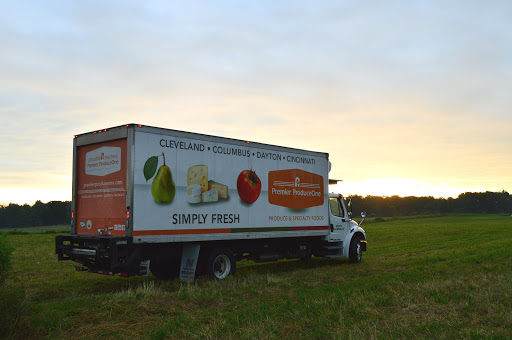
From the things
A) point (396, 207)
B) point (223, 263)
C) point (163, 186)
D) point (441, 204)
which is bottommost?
point (223, 263)

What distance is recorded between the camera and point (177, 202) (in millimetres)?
11727

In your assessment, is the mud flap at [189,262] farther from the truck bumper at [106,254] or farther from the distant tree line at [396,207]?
the distant tree line at [396,207]

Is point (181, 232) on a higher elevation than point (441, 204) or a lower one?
lower

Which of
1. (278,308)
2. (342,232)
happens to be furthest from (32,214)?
(278,308)

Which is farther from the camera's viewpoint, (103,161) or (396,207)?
(396,207)

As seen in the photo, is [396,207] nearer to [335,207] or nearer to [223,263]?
[335,207]

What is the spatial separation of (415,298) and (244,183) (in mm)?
5887

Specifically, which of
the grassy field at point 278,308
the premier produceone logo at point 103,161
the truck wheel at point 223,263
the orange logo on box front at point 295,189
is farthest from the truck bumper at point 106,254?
the orange logo on box front at point 295,189

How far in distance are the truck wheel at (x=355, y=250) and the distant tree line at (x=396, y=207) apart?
37.9 metres

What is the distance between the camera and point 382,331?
703cm

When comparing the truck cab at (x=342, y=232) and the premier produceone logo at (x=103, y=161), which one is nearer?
the premier produceone logo at (x=103, y=161)

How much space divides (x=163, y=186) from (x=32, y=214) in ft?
234

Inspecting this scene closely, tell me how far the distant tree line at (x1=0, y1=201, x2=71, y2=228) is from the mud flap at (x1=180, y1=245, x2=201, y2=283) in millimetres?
55887

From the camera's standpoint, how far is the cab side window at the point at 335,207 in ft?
56.3
